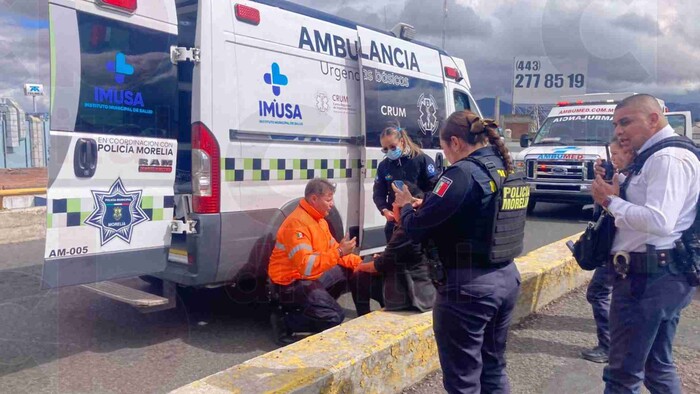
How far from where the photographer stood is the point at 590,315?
203 inches

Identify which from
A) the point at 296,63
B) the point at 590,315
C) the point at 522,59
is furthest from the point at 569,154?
the point at 522,59

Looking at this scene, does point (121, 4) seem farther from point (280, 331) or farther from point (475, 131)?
point (280, 331)

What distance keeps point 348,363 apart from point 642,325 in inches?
55.3

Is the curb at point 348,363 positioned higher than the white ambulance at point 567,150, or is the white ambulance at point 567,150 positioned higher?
the white ambulance at point 567,150

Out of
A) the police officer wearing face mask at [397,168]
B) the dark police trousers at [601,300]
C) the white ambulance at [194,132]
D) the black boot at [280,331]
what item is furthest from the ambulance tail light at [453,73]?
the black boot at [280,331]

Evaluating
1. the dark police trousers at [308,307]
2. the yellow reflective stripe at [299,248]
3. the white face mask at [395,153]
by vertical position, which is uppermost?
the white face mask at [395,153]

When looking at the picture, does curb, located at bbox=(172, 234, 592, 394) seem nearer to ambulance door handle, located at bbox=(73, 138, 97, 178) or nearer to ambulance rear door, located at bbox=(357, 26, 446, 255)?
ambulance door handle, located at bbox=(73, 138, 97, 178)

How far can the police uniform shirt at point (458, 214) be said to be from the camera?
251 centimetres

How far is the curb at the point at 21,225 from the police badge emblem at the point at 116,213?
5233 mm

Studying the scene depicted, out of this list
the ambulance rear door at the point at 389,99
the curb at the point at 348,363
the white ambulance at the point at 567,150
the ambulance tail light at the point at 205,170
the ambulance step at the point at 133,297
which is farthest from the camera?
the white ambulance at the point at 567,150

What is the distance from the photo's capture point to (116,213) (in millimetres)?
3689

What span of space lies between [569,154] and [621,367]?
28.1ft

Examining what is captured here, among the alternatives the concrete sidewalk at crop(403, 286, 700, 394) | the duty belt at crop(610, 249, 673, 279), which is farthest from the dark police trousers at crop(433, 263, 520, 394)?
the concrete sidewalk at crop(403, 286, 700, 394)

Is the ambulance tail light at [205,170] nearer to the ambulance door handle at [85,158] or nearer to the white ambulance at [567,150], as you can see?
the ambulance door handle at [85,158]
